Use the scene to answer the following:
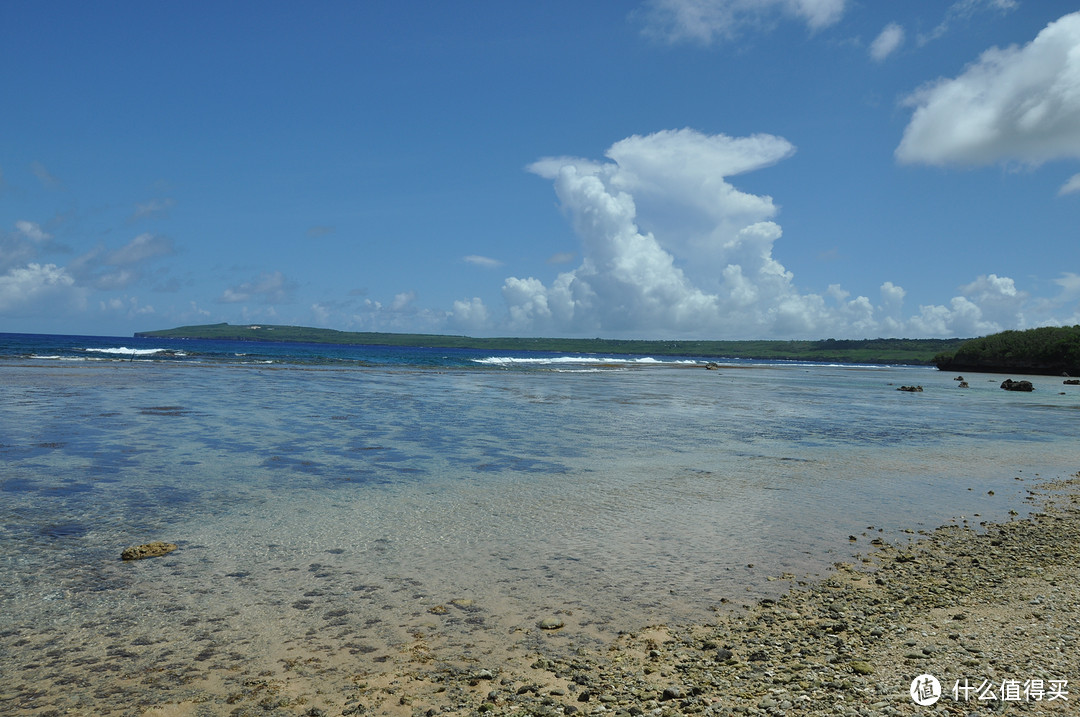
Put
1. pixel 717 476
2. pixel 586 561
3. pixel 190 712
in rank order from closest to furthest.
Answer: pixel 190 712
pixel 586 561
pixel 717 476

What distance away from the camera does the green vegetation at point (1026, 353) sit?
90125 mm

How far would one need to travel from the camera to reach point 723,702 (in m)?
4.93

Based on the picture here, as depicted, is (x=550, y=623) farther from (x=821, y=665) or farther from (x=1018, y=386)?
(x=1018, y=386)

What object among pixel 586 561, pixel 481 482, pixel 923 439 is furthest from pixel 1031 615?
pixel 923 439

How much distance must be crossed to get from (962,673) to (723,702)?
227 cm

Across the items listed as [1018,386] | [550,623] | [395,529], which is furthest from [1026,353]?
[550,623]

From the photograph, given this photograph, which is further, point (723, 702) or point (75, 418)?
point (75, 418)

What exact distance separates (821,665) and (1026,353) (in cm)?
11713

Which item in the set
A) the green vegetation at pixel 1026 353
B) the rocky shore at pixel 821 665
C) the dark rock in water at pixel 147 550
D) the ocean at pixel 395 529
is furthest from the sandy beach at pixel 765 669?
the green vegetation at pixel 1026 353

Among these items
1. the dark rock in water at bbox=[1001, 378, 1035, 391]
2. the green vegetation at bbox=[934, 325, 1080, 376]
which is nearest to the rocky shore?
the dark rock in water at bbox=[1001, 378, 1035, 391]

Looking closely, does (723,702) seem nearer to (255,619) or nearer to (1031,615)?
(1031,615)

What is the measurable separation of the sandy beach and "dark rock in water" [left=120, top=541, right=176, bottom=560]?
3404mm

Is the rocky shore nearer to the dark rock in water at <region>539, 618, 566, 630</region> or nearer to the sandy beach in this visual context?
the sandy beach

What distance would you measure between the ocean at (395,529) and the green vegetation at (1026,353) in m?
87.4
